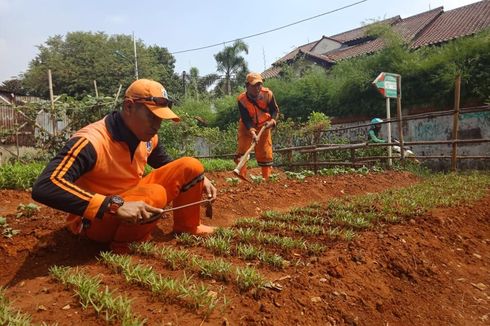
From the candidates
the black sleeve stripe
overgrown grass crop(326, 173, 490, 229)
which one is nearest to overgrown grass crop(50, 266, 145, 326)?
the black sleeve stripe

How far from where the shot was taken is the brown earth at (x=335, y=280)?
1.99m

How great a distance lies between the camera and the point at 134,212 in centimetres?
245

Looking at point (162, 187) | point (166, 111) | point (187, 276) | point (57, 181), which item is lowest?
point (187, 276)

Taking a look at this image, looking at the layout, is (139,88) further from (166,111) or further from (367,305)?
(367,305)

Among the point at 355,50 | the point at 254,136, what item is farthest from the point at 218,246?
the point at 355,50

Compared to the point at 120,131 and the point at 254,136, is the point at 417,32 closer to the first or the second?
the point at 254,136

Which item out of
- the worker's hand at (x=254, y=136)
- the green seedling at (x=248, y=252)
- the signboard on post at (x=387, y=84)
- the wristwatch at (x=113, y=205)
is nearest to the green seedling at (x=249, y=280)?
the green seedling at (x=248, y=252)

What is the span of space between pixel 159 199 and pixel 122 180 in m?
0.32

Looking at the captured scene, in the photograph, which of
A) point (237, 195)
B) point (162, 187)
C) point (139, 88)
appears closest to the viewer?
point (139, 88)

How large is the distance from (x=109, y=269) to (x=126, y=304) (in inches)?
27.7

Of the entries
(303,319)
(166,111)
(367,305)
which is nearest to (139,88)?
(166,111)

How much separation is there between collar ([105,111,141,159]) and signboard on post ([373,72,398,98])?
775 cm

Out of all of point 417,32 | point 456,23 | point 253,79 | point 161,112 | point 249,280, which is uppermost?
point 456,23

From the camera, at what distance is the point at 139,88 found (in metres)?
2.71
